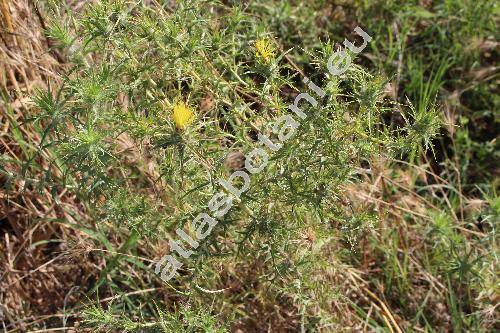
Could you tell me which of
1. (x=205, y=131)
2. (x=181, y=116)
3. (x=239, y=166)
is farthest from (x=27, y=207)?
(x=181, y=116)

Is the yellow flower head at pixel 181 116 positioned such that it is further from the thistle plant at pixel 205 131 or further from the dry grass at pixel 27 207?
the dry grass at pixel 27 207

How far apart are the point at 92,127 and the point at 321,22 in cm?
182

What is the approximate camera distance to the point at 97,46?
170cm

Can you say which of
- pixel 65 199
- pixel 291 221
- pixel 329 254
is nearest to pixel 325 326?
pixel 329 254

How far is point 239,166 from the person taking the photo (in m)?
2.46

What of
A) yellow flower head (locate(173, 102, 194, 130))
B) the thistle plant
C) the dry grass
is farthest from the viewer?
the dry grass

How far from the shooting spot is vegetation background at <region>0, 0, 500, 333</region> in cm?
168

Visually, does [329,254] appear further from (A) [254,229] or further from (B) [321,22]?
(B) [321,22]

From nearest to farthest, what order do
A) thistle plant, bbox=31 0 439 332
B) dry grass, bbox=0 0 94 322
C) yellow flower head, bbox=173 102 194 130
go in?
yellow flower head, bbox=173 102 194 130 → thistle plant, bbox=31 0 439 332 → dry grass, bbox=0 0 94 322

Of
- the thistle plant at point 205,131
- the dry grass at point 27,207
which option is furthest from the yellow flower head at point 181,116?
the dry grass at point 27,207

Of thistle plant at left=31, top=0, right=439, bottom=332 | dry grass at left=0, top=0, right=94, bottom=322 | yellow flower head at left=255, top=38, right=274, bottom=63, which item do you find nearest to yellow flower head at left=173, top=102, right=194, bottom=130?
thistle plant at left=31, top=0, right=439, bottom=332

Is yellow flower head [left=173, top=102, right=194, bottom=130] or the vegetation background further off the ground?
yellow flower head [left=173, top=102, right=194, bottom=130]

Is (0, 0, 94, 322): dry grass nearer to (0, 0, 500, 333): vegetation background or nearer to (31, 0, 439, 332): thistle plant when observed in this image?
(0, 0, 500, 333): vegetation background

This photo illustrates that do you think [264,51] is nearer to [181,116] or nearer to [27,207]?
[181,116]
